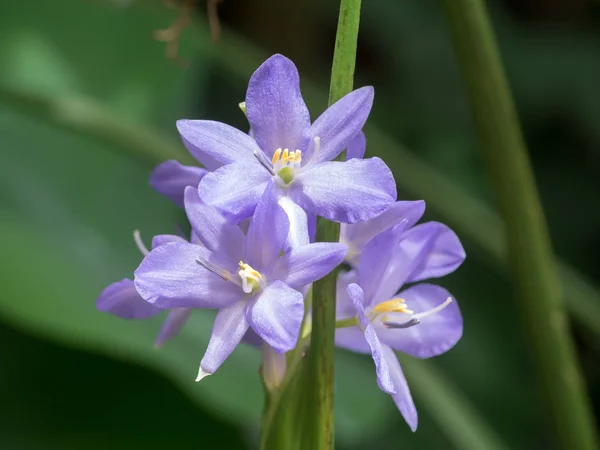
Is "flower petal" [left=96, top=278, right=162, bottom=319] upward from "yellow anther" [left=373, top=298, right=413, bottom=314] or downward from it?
downward

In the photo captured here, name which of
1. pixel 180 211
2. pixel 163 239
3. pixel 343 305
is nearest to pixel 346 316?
pixel 343 305

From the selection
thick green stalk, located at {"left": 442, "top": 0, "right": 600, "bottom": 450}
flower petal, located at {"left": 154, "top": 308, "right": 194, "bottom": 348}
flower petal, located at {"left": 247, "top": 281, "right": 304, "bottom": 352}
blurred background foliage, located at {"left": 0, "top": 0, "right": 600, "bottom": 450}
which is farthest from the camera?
blurred background foliage, located at {"left": 0, "top": 0, "right": 600, "bottom": 450}

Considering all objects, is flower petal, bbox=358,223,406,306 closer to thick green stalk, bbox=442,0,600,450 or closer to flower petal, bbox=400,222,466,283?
flower petal, bbox=400,222,466,283

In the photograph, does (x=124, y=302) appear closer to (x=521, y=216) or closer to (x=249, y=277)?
(x=249, y=277)

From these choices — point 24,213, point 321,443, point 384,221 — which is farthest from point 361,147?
point 24,213

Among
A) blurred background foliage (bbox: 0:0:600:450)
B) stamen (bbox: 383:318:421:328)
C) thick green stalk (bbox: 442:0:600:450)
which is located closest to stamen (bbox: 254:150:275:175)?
stamen (bbox: 383:318:421:328)

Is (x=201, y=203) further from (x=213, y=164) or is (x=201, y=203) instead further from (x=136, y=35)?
(x=136, y=35)

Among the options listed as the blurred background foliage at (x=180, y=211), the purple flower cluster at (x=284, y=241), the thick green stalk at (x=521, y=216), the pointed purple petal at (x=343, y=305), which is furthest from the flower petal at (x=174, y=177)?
the blurred background foliage at (x=180, y=211)
